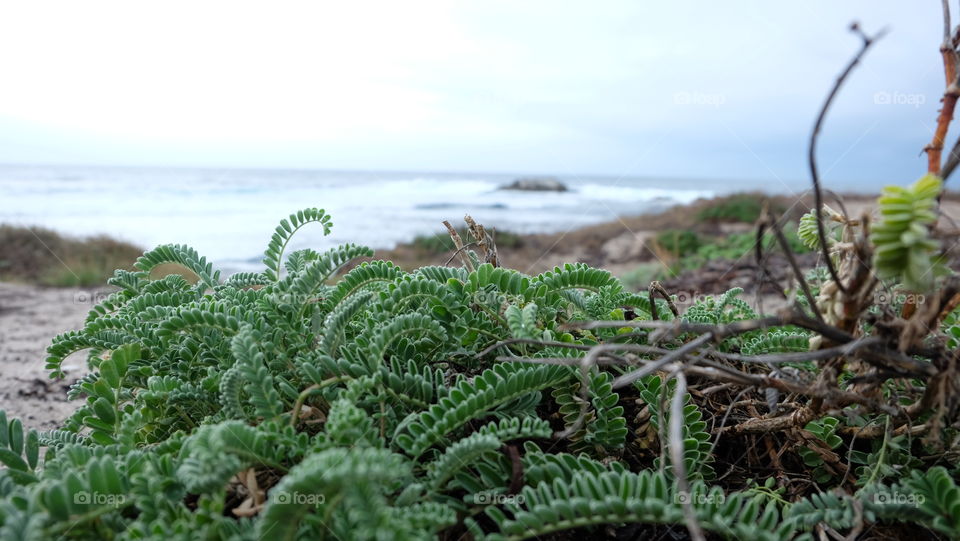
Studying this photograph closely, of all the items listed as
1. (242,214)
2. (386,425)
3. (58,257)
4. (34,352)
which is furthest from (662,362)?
(242,214)

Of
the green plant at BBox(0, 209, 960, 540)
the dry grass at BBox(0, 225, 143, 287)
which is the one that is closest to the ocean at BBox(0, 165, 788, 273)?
the dry grass at BBox(0, 225, 143, 287)

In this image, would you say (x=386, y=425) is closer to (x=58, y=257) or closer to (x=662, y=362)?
(x=662, y=362)

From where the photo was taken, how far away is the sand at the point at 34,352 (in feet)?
10.4

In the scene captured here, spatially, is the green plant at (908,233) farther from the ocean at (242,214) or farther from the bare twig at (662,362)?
the ocean at (242,214)

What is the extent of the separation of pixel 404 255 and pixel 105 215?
1551 centimetres

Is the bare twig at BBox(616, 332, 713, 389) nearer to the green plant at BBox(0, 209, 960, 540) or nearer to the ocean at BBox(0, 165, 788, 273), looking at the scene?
the green plant at BBox(0, 209, 960, 540)

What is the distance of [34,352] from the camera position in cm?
455

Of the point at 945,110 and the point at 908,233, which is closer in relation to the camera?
the point at 908,233

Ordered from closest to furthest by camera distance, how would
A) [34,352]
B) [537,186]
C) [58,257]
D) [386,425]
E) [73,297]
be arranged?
[386,425], [34,352], [73,297], [58,257], [537,186]

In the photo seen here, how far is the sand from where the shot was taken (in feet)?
10.4

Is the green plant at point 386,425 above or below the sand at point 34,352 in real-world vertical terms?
above

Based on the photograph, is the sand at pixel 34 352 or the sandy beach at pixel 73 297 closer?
the sand at pixel 34 352

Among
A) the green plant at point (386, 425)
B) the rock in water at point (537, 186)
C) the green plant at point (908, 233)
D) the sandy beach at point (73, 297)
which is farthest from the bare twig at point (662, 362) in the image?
the rock in water at point (537, 186)

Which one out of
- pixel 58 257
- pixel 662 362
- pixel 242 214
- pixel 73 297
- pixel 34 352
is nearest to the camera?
pixel 662 362
